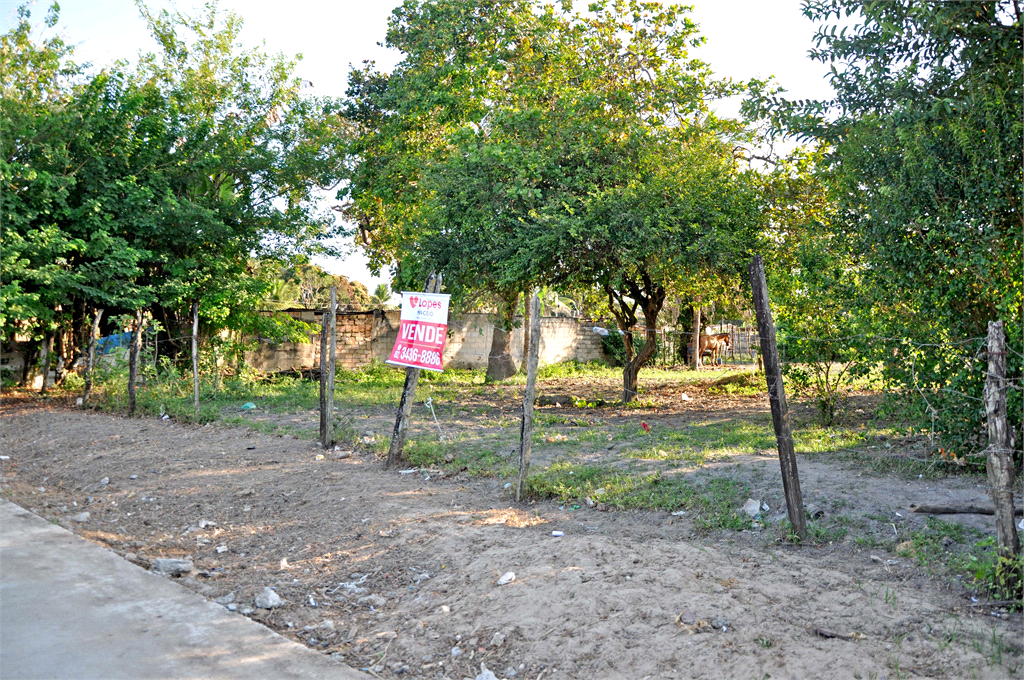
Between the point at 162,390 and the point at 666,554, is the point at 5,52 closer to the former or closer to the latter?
the point at 162,390

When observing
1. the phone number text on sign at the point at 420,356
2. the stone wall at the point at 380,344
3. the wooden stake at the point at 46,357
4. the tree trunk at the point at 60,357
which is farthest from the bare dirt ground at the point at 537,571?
the stone wall at the point at 380,344

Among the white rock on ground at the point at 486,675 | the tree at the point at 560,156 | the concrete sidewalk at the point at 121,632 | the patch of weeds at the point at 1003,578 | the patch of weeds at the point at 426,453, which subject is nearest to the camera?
the concrete sidewalk at the point at 121,632

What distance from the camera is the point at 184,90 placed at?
Answer: 15430 mm

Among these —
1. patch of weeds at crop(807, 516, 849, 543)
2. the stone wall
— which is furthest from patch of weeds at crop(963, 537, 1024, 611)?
the stone wall

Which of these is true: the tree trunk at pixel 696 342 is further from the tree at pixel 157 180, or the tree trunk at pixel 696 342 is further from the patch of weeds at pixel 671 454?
A: the patch of weeds at pixel 671 454

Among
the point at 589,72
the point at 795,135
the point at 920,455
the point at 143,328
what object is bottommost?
the point at 920,455

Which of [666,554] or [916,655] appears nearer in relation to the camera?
[916,655]

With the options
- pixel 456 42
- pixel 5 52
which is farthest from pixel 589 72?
pixel 5 52

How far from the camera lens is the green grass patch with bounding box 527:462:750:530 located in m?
5.88

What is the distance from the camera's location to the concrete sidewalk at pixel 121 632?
3.46m

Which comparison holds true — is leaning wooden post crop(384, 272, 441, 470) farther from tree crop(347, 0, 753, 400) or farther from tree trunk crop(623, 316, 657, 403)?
tree trunk crop(623, 316, 657, 403)

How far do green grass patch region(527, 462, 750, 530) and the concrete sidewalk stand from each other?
3127 millimetres

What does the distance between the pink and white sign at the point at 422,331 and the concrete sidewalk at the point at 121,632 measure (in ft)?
12.0

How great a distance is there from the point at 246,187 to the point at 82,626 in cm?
1357
